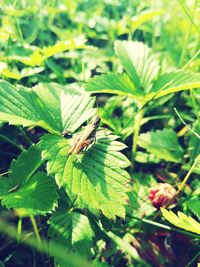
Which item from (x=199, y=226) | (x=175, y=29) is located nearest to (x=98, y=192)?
(x=199, y=226)

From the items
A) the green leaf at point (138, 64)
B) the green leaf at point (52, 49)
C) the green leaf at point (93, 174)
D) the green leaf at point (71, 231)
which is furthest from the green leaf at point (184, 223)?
the green leaf at point (52, 49)

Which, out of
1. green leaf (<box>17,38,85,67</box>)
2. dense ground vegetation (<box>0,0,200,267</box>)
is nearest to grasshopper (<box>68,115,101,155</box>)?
dense ground vegetation (<box>0,0,200,267</box>)

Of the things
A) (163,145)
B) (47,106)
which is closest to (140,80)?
(163,145)

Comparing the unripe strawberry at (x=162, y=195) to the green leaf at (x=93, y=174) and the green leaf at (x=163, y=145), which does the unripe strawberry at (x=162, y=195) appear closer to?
the green leaf at (x=163, y=145)

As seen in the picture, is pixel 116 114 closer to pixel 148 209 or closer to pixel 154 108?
pixel 154 108

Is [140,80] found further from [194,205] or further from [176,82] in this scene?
[194,205]
